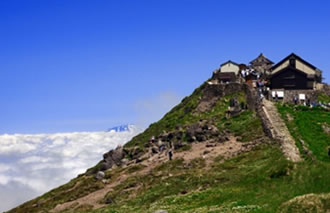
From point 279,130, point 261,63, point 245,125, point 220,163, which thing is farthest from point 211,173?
point 261,63

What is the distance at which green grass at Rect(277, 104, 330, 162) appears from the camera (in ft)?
254

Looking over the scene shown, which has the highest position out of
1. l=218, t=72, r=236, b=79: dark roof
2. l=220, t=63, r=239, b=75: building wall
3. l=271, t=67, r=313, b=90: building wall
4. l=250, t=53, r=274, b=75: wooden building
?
l=250, t=53, r=274, b=75: wooden building

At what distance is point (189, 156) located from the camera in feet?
292

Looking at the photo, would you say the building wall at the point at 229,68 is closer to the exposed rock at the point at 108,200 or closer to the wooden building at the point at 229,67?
the wooden building at the point at 229,67

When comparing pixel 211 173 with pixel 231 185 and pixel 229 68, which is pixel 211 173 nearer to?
pixel 231 185

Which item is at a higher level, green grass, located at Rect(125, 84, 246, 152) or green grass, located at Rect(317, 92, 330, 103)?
green grass, located at Rect(317, 92, 330, 103)

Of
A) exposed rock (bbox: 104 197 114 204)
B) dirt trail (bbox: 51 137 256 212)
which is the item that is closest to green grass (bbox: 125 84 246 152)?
dirt trail (bbox: 51 137 256 212)

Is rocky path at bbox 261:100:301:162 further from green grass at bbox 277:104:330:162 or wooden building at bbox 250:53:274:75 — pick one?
wooden building at bbox 250:53:274:75

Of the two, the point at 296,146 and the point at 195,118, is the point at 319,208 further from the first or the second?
the point at 195,118

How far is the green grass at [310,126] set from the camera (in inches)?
3051

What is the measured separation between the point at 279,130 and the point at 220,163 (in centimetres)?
1053

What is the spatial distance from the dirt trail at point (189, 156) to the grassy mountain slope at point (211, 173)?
90 millimetres

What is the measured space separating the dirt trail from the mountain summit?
18 cm

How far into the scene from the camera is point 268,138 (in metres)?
85.1
